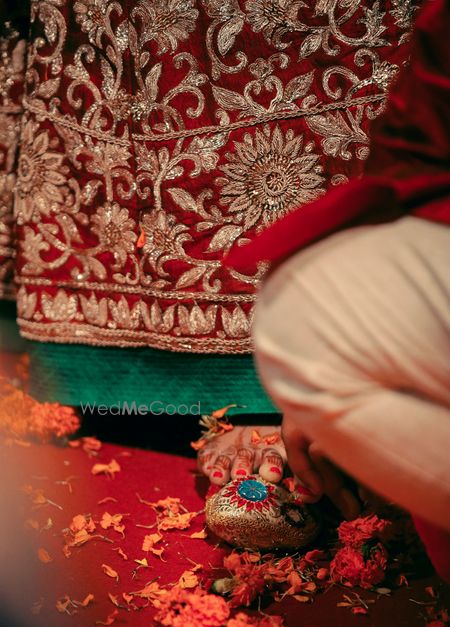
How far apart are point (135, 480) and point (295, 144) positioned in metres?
0.67

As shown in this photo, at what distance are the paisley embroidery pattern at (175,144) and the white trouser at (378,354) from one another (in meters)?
0.60

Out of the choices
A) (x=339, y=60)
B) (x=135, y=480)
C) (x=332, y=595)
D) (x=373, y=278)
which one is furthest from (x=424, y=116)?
(x=135, y=480)

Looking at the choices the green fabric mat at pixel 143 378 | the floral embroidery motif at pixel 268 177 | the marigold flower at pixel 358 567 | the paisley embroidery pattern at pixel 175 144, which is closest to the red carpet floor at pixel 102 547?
the marigold flower at pixel 358 567

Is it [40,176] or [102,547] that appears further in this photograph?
[40,176]

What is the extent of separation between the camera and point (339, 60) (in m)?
1.13

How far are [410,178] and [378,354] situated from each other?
17cm

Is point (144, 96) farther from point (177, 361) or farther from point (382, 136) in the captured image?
point (382, 136)

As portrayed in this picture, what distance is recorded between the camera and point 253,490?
111 cm

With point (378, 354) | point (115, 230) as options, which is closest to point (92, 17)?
point (115, 230)

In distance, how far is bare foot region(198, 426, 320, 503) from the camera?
3.93ft

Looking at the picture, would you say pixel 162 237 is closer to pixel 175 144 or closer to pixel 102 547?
pixel 175 144

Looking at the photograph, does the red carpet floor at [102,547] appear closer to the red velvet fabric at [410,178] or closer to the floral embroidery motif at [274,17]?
the red velvet fabric at [410,178]

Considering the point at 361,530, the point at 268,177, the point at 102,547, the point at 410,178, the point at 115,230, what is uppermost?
the point at 410,178

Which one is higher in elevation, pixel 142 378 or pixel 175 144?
pixel 175 144
